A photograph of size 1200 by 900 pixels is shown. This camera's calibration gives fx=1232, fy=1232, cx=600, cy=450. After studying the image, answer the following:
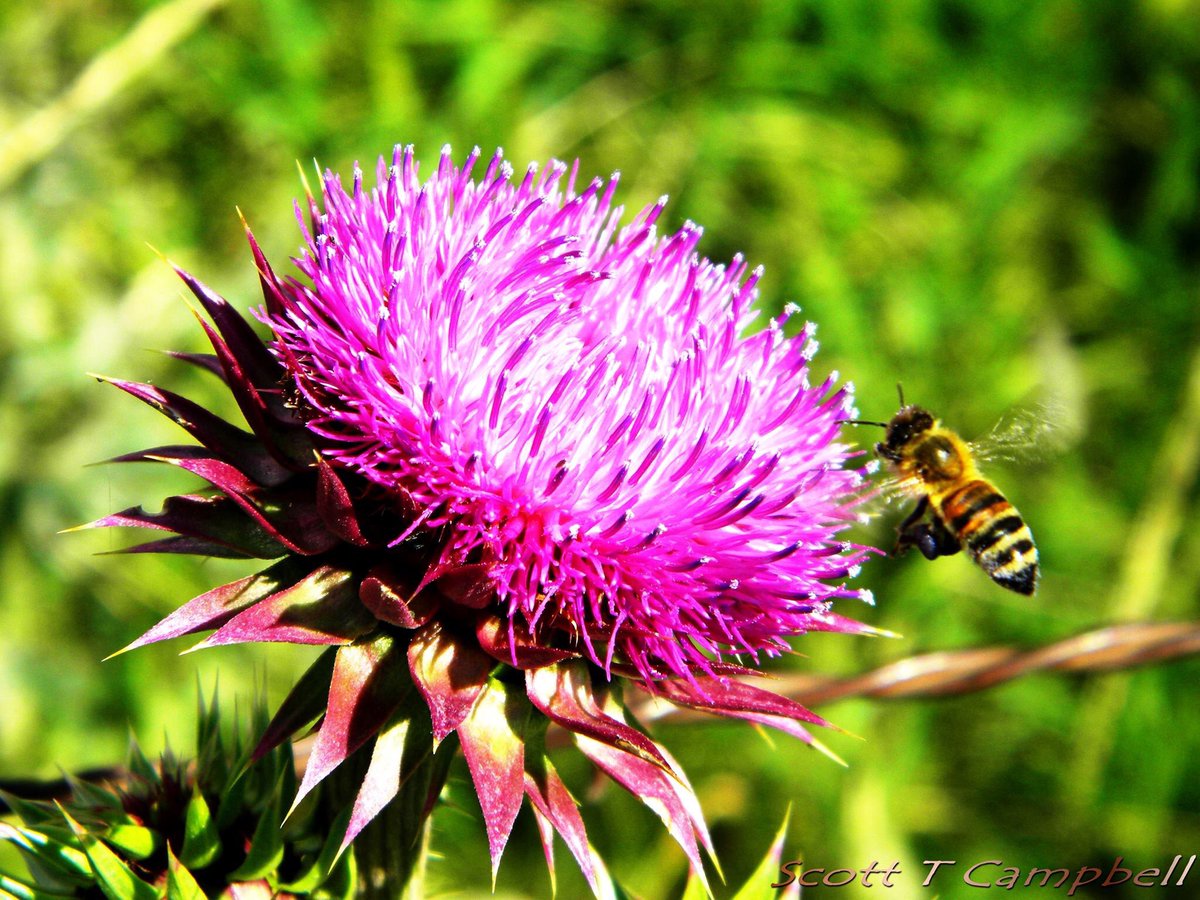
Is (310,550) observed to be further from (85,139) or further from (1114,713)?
(1114,713)

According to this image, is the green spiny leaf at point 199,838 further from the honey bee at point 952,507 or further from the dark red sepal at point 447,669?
the honey bee at point 952,507

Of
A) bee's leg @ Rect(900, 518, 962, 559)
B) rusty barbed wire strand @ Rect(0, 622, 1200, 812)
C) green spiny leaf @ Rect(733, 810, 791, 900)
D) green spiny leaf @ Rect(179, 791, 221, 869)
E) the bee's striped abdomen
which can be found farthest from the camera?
bee's leg @ Rect(900, 518, 962, 559)

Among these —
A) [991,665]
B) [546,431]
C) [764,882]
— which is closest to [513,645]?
[546,431]

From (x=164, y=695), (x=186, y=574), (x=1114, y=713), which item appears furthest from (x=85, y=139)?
(x=1114, y=713)

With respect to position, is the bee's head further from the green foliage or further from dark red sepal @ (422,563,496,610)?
the green foliage

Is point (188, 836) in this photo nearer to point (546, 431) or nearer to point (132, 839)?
point (132, 839)

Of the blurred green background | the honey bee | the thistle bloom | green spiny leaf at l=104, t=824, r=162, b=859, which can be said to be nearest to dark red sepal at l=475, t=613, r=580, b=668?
the thistle bloom
